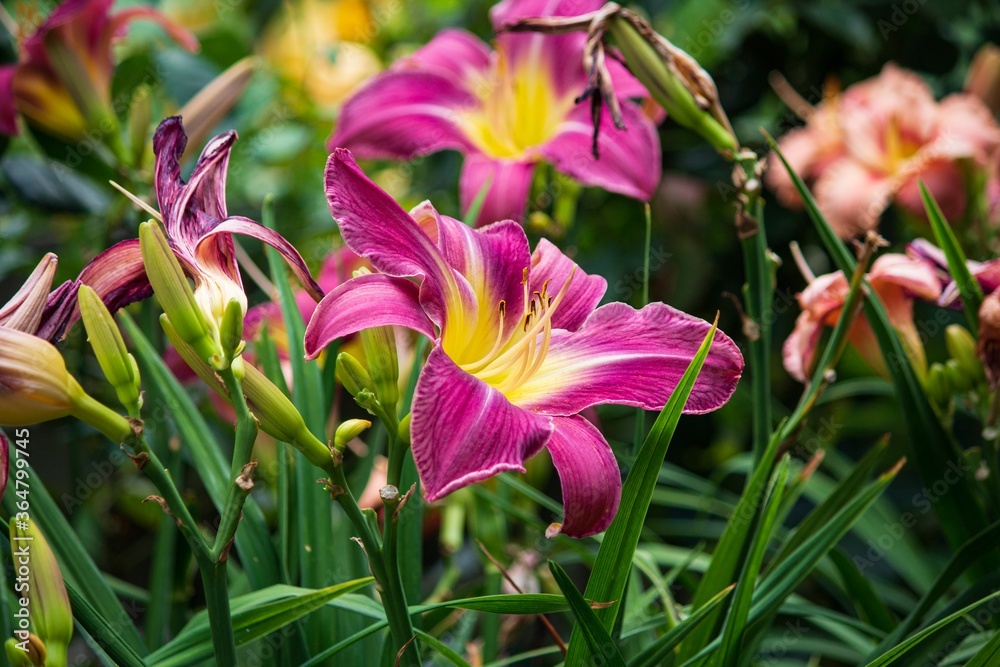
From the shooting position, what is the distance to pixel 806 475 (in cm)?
58

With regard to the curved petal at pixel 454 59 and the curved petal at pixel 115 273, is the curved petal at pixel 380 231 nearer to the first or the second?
the curved petal at pixel 115 273

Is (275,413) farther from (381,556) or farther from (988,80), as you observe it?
(988,80)

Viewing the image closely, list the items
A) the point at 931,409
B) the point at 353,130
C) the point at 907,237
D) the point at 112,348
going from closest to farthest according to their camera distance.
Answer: the point at 112,348
the point at 931,409
the point at 353,130
the point at 907,237

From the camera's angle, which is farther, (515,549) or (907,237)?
(907,237)

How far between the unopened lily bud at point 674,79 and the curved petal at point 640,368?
0.53 ft

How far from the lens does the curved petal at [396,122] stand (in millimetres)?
696

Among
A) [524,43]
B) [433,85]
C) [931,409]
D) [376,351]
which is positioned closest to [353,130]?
[433,85]

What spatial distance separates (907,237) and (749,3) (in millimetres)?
360

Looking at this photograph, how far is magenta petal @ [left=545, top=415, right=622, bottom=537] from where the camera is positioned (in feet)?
1.18

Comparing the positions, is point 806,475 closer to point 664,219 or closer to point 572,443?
point 572,443

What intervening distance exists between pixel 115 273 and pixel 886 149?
0.85 meters

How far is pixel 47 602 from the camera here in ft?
1.10

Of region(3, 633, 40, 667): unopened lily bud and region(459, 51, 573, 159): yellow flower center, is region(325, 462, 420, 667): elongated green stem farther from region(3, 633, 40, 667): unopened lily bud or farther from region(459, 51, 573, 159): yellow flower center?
region(459, 51, 573, 159): yellow flower center

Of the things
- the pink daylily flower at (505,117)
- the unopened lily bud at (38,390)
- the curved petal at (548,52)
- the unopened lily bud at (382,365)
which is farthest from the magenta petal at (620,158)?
the unopened lily bud at (38,390)
